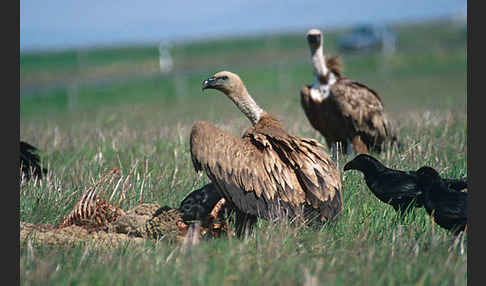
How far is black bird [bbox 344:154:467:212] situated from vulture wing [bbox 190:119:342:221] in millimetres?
351

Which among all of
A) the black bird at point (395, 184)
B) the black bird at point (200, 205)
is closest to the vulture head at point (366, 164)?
the black bird at point (395, 184)

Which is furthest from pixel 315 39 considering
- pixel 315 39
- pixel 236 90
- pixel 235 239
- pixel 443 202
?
pixel 235 239

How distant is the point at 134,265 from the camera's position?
2.92 metres

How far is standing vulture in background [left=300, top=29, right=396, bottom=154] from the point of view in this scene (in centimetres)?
721

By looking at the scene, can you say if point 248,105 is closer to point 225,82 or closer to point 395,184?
point 225,82

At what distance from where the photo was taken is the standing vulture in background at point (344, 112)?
7215mm

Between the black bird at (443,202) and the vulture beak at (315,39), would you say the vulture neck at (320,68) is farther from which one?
the black bird at (443,202)

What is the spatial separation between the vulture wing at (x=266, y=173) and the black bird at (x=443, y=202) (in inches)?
24.6

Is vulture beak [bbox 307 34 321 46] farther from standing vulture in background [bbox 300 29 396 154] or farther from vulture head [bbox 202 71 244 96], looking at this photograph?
vulture head [bbox 202 71 244 96]

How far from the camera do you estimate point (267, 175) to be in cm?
375

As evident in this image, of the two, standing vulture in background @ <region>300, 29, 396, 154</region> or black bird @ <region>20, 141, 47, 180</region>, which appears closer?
black bird @ <region>20, 141, 47, 180</region>

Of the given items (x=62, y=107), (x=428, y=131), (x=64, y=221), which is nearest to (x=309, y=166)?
(x=64, y=221)

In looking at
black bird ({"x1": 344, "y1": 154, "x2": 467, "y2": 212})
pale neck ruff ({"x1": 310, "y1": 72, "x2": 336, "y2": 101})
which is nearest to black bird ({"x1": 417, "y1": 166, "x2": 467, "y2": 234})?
black bird ({"x1": 344, "y1": 154, "x2": 467, "y2": 212})

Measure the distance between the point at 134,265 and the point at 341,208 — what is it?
1654mm
